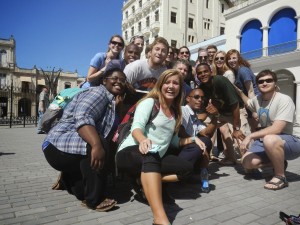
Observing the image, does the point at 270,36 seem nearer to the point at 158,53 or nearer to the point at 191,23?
the point at 191,23

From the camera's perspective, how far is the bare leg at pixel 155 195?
238 centimetres

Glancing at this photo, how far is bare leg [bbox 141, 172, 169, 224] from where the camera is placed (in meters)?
2.38

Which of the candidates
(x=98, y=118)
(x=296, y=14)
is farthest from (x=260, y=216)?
(x=296, y=14)

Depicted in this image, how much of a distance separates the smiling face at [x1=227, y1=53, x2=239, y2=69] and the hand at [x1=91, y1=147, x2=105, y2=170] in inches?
129

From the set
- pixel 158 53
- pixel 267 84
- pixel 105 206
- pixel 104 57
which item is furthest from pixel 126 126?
pixel 267 84

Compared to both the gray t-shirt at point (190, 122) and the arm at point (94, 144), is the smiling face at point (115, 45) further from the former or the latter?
the arm at point (94, 144)

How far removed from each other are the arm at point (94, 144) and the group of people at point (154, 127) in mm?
11

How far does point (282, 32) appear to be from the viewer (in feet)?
61.2

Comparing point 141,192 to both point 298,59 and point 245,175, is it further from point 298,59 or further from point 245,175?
point 298,59

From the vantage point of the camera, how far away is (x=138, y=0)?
126ft

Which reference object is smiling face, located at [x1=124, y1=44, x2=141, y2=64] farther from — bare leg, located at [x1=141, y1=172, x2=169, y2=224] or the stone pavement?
bare leg, located at [x1=141, y1=172, x2=169, y2=224]

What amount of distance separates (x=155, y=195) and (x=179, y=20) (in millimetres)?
33958

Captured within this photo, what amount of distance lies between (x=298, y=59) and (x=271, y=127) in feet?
52.6

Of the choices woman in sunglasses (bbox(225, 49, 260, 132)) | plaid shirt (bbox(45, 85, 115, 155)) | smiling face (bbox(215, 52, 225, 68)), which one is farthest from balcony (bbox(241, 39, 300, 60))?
plaid shirt (bbox(45, 85, 115, 155))
